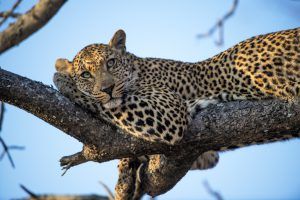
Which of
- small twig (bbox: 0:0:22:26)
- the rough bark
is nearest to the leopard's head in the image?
the rough bark

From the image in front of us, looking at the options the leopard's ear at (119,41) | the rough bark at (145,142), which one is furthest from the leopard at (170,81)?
the rough bark at (145,142)

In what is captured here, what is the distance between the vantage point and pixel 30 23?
19.6 feet

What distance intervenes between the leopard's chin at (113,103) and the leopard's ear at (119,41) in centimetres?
175

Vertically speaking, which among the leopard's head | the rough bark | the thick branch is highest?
the thick branch

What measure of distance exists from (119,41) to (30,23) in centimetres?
408

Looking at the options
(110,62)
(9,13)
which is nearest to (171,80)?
(110,62)

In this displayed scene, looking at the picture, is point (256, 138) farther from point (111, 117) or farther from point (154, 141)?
point (111, 117)

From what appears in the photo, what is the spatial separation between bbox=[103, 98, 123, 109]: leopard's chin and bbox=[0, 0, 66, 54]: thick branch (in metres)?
2.31

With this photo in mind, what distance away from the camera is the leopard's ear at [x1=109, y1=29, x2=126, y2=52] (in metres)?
9.84

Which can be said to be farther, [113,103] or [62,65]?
[62,65]

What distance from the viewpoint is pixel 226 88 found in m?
9.52

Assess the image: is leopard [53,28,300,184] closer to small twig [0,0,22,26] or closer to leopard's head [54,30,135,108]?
leopard's head [54,30,135,108]

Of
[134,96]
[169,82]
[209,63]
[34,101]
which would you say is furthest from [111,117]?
[209,63]

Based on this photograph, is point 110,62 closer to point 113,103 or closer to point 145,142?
point 113,103
